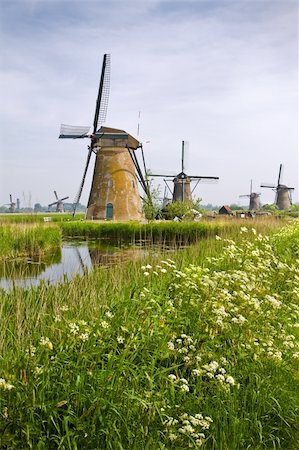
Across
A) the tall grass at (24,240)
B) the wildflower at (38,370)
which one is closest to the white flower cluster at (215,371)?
the wildflower at (38,370)

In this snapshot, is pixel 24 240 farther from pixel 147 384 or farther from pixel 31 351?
pixel 147 384

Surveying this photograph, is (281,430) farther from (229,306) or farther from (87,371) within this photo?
(87,371)

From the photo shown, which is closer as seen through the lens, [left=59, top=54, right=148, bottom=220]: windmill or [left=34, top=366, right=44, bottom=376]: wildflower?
[left=34, top=366, right=44, bottom=376]: wildflower

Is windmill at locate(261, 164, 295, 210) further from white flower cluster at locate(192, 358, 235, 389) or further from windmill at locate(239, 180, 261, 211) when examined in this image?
white flower cluster at locate(192, 358, 235, 389)

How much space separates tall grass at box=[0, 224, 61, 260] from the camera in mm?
15078

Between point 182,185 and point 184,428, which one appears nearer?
point 184,428

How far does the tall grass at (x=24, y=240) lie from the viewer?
15078 mm

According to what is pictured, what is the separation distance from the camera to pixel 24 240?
1611 centimetres

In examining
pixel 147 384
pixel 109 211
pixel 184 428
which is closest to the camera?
pixel 184 428

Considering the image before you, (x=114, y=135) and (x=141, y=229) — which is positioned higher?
(x=114, y=135)

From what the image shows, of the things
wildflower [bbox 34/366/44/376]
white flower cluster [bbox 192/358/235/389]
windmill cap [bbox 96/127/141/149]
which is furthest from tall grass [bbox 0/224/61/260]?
windmill cap [bbox 96/127/141/149]

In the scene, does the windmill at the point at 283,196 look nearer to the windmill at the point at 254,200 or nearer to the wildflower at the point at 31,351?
the windmill at the point at 254,200

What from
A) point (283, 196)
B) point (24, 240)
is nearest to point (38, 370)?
point (24, 240)

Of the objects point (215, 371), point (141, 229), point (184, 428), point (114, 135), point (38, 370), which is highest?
point (114, 135)
